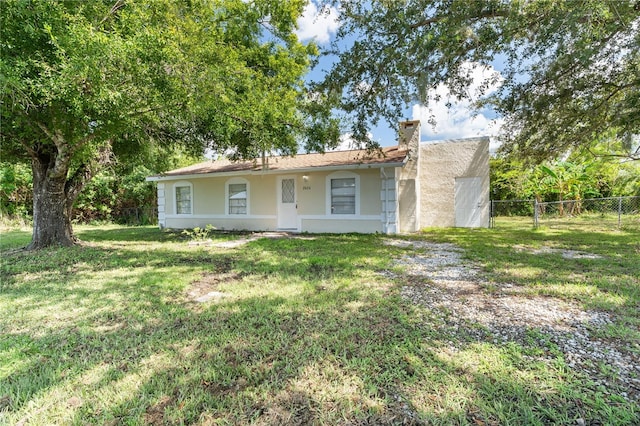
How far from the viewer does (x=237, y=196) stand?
40.6 ft

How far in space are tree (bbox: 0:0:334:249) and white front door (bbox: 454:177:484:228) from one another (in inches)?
288

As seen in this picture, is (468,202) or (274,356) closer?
(274,356)

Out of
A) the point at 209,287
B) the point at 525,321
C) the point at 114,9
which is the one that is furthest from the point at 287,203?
the point at 525,321

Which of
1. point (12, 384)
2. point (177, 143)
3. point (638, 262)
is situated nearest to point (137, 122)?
point (177, 143)

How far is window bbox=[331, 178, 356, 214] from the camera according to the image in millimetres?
10570

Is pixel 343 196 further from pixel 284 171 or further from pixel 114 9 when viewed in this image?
pixel 114 9

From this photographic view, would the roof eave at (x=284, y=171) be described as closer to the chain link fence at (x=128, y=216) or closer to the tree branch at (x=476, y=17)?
the tree branch at (x=476, y=17)

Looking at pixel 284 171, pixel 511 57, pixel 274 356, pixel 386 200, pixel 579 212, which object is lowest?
pixel 274 356

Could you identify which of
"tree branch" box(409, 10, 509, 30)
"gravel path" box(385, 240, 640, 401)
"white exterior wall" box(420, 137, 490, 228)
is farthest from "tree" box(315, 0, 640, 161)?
"gravel path" box(385, 240, 640, 401)

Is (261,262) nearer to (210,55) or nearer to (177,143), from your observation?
(210,55)

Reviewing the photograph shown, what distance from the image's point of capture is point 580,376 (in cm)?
215

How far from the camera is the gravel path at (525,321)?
225cm

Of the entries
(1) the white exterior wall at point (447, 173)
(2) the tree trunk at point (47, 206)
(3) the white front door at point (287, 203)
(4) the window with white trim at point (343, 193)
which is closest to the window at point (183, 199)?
(3) the white front door at point (287, 203)

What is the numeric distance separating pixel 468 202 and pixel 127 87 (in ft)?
39.7
